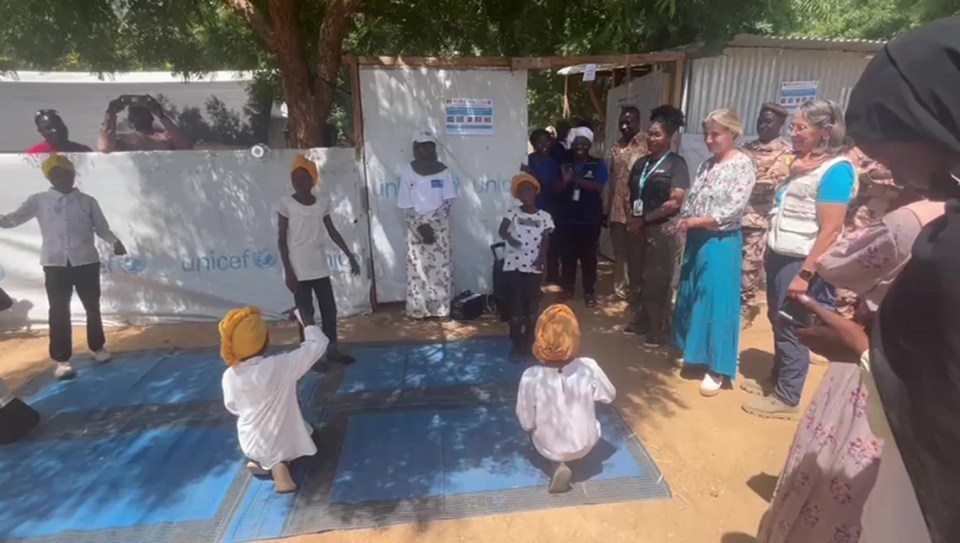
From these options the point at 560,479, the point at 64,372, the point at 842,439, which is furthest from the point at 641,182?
the point at 64,372

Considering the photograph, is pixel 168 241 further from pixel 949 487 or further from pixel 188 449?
pixel 949 487

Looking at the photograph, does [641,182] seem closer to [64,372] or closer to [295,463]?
[295,463]

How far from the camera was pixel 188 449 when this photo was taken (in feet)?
11.8

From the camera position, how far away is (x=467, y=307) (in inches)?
236

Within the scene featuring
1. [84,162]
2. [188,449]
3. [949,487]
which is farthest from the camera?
[84,162]

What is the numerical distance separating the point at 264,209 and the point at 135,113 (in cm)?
223

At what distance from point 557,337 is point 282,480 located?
5.72 ft

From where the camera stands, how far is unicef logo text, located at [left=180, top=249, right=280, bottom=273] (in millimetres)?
5805

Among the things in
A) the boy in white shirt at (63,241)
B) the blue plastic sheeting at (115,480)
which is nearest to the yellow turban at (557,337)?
the blue plastic sheeting at (115,480)

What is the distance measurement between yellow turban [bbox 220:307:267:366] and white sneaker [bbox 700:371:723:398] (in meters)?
3.23

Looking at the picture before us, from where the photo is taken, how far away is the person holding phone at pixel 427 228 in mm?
5637

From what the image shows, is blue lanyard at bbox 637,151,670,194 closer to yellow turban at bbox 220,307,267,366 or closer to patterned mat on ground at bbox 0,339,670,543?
patterned mat on ground at bbox 0,339,670,543

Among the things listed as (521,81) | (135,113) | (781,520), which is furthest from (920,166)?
(135,113)

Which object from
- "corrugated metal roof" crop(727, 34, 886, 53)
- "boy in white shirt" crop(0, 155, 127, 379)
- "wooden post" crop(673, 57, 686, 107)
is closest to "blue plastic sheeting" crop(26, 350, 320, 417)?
"boy in white shirt" crop(0, 155, 127, 379)
